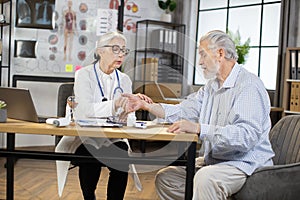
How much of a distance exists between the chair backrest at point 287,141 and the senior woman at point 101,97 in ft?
2.80

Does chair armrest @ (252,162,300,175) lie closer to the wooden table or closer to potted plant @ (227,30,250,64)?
the wooden table

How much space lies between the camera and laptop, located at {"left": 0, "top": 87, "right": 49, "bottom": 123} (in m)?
2.25

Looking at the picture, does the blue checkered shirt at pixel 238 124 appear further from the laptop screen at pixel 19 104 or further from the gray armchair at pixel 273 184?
the laptop screen at pixel 19 104

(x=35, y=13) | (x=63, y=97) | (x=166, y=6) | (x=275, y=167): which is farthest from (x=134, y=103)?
(x=166, y=6)

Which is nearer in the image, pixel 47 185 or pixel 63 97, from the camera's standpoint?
pixel 63 97

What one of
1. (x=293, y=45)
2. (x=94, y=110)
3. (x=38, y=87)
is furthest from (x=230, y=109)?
(x=38, y=87)

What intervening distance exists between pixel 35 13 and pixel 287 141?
4010 millimetres

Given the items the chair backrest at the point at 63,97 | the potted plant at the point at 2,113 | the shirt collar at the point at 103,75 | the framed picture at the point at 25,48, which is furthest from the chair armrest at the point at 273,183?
the framed picture at the point at 25,48

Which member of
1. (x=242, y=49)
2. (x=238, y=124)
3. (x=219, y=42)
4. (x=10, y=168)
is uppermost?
(x=242, y=49)

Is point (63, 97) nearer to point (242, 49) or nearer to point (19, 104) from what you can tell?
point (19, 104)

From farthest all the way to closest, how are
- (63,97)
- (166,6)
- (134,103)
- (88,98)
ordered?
(166,6), (63,97), (88,98), (134,103)

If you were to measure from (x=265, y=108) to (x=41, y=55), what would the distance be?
4.02 meters

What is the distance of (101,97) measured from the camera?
2.68m

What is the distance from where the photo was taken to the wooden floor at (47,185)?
3535 mm
